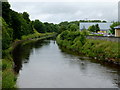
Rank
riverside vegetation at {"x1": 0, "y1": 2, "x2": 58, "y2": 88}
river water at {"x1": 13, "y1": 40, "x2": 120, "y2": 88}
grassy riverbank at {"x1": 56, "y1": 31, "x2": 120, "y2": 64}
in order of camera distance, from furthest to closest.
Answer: grassy riverbank at {"x1": 56, "y1": 31, "x2": 120, "y2": 64}
river water at {"x1": 13, "y1": 40, "x2": 120, "y2": 88}
riverside vegetation at {"x1": 0, "y1": 2, "x2": 58, "y2": 88}

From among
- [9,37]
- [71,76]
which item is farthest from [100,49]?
[9,37]

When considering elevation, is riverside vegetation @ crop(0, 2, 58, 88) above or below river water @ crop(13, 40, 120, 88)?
above

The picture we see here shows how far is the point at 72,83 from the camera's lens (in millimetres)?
27312

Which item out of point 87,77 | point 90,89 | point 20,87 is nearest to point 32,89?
point 20,87

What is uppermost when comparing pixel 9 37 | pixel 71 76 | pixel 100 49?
pixel 9 37

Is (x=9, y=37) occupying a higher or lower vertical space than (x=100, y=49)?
higher

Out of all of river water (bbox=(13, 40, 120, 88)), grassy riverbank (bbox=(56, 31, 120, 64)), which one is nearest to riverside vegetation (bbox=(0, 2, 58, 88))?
river water (bbox=(13, 40, 120, 88))

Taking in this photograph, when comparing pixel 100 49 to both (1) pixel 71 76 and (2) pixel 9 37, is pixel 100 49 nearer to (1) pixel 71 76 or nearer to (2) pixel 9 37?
(1) pixel 71 76

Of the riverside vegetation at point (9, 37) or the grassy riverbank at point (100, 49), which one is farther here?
the grassy riverbank at point (100, 49)

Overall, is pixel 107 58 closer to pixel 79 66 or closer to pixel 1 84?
pixel 79 66

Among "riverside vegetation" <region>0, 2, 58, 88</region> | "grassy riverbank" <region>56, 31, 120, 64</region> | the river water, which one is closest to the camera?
"riverside vegetation" <region>0, 2, 58, 88</region>

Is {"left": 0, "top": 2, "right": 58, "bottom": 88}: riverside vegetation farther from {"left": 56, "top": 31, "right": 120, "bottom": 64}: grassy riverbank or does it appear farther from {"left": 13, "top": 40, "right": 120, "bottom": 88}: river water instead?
{"left": 56, "top": 31, "right": 120, "bottom": 64}: grassy riverbank

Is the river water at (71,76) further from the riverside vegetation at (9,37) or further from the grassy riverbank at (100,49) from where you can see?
the grassy riverbank at (100,49)

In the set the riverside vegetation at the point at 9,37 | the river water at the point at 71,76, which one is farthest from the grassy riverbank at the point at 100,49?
the riverside vegetation at the point at 9,37
